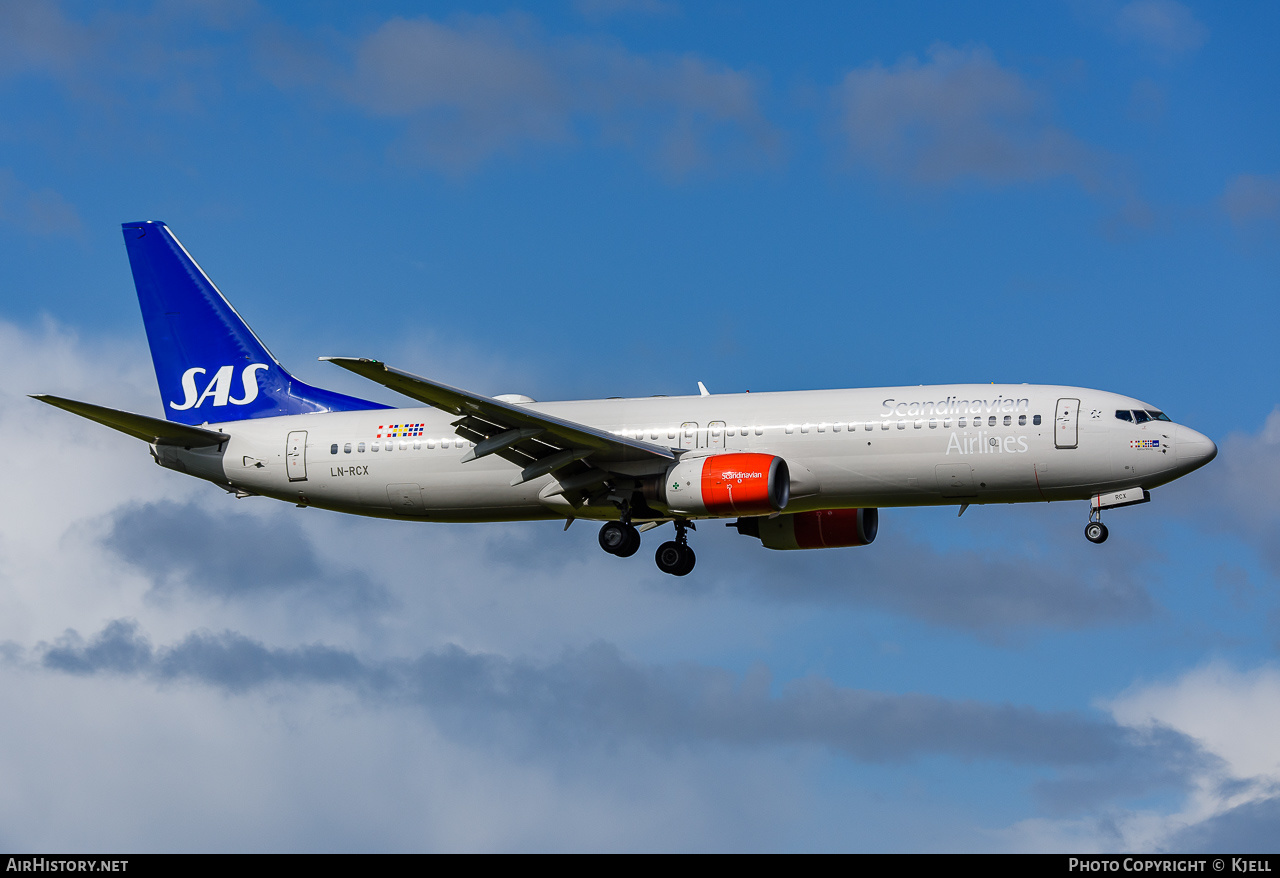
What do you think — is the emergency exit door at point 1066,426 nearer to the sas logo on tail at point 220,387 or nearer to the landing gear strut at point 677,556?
the landing gear strut at point 677,556

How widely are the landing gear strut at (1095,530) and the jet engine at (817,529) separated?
8779mm

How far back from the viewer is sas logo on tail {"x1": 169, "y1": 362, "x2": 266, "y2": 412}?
5500 cm

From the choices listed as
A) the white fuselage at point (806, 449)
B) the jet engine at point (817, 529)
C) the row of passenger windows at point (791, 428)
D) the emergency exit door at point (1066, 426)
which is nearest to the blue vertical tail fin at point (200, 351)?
the white fuselage at point (806, 449)

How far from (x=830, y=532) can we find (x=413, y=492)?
13.8 metres

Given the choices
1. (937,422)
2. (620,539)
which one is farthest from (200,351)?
(937,422)

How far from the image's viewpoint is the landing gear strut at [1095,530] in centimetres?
4516

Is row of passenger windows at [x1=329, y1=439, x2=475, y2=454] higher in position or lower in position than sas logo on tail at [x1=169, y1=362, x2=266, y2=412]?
lower

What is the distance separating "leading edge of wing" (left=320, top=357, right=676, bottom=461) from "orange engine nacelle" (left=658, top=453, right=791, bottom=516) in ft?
3.67

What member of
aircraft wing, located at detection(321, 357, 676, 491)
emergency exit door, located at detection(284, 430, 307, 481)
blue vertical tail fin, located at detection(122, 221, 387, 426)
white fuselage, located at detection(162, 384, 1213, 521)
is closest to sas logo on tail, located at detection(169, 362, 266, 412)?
blue vertical tail fin, located at detection(122, 221, 387, 426)

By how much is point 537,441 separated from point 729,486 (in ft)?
20.4

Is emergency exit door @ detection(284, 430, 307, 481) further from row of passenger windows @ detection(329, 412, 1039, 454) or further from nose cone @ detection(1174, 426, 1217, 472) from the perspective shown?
nose cone @ detection(1174, 426, 1217, 472)

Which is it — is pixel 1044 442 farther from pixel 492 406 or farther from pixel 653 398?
pixel 492 406
